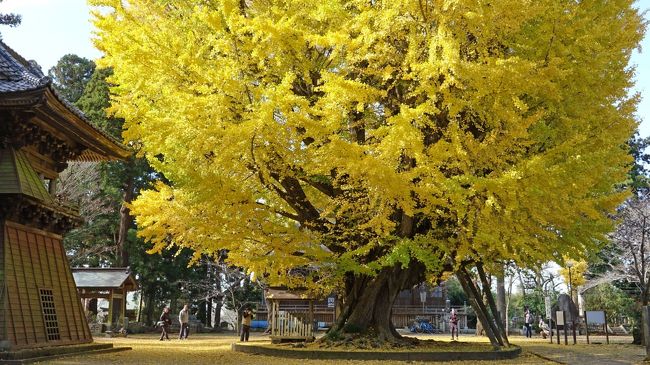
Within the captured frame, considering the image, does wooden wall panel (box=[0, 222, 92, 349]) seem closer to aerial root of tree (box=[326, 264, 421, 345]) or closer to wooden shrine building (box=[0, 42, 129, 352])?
wooden shrine building (box=[0, 42, 129, 352])

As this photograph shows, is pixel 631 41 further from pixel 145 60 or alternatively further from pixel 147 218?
pixel 147 218

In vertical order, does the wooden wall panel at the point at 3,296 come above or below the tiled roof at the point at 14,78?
below

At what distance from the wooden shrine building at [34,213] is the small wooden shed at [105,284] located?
13353 millimetres

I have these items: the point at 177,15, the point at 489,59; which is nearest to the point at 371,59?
the point at 489,59

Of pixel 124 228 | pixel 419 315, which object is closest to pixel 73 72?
pixel 124 228

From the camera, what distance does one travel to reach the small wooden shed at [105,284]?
2814cm

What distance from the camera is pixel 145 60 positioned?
35.9 feet

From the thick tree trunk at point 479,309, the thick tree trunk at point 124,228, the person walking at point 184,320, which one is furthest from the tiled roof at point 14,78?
the thick tree trunk at point 124,228

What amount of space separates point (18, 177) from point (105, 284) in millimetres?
17342

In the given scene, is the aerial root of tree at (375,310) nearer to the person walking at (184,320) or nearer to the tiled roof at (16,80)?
the tiled roof at (16,80)

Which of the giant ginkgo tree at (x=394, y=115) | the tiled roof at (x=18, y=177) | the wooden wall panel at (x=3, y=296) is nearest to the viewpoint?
the giant ginkgo tree at (x=394, y=115)

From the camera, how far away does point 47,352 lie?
12227 mm

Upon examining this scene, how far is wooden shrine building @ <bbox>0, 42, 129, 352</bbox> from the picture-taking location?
38.8 feet

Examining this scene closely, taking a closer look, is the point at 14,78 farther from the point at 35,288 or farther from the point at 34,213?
the point at 35,288
